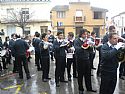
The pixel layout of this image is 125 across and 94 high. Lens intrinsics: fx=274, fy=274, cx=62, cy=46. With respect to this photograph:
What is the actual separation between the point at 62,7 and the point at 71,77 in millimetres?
38720

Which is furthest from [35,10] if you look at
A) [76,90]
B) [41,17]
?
[76,90]

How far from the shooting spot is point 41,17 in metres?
37.9

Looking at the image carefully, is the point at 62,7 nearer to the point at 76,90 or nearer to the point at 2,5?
the point at 2,5

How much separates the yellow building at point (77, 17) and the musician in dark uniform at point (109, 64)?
138ft

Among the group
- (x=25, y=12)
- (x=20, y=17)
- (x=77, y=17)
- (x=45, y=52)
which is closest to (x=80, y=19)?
(x=77, y=17)

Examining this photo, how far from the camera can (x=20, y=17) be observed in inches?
1465

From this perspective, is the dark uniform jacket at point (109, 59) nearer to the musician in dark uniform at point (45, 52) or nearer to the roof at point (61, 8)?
the musician in dark uniform at point (45, 52)

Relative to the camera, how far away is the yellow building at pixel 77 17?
48.5 meters

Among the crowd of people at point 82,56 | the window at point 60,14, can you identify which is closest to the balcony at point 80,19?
the window at point 60,14

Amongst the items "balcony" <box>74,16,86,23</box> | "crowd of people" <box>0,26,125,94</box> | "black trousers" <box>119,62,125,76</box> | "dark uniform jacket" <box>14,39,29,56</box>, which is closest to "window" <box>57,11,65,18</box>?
"balcony" <box>74,16,86,23</box>

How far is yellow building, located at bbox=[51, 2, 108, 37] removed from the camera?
48.5 m

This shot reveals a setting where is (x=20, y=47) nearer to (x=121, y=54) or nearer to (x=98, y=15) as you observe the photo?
(x=121, y=54)

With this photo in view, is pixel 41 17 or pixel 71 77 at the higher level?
pixel 41 17

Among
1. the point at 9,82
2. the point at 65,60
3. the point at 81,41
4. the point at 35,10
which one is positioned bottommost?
the point at 9,82
